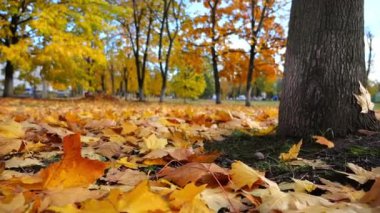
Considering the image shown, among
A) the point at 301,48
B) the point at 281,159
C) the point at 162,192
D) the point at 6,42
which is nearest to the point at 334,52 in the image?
the point at 301,48

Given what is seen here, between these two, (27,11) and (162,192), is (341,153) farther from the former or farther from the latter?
(27,11)

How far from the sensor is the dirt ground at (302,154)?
162 centimetres

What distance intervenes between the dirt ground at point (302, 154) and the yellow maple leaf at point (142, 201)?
0.73 meters

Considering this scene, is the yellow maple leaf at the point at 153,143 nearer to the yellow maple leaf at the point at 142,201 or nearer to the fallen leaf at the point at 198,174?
the fallen leaf at the point at 198,174

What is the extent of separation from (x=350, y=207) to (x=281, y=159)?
2.85 feet

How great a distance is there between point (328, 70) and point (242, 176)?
1.45 metres

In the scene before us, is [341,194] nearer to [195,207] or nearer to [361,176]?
[361,176]

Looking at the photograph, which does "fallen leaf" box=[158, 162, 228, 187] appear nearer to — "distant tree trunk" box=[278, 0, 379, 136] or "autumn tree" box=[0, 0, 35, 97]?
"distant tree trunk" box=[278, 0, 379, 136]

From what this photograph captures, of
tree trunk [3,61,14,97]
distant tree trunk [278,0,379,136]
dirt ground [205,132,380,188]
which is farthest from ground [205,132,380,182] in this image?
tree trunk [3,61,14,97]

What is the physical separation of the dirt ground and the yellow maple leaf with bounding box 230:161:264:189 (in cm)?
31

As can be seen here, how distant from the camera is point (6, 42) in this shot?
14930 mm

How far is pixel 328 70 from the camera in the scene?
7.95ft

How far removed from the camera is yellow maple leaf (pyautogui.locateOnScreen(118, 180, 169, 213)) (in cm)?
92

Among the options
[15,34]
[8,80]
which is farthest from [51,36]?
[8,80]
